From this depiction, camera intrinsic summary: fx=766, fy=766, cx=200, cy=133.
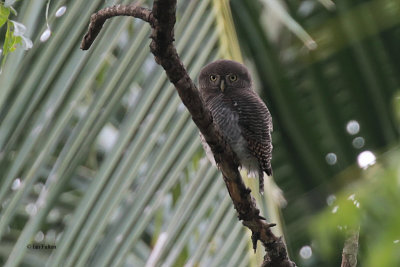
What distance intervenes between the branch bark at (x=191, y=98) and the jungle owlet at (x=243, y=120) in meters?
0.99

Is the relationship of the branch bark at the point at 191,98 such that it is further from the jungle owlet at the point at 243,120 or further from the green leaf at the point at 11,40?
the jungle owlet at the point at 243,120

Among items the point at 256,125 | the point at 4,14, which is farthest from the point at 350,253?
the point at 4,14

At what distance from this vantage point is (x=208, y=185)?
3.50 meters

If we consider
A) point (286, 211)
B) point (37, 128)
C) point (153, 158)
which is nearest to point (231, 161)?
point (153, 158)

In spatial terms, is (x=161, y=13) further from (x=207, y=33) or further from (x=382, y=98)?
(x=382, y=98)

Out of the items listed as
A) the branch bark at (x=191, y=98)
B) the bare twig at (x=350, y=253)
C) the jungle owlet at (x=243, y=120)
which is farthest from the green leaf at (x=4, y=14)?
the jungle owlet at (x=243, y=120)

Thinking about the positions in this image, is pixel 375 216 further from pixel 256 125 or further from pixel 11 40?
pixel 256 125

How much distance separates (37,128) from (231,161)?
83 cm

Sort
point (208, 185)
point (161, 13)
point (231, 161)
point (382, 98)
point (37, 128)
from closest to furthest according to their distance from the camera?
point (161, 13) → point (231, 161) → point (37, 128) → point (208, 185) → point (382, 98)

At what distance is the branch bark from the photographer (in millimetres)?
2373

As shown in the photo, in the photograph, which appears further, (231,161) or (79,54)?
(79,54)

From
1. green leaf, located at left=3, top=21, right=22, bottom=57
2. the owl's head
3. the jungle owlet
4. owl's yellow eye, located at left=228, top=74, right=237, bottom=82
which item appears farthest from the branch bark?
owl's yellow eye, located at left=228, top=74, right=237, bottom=82

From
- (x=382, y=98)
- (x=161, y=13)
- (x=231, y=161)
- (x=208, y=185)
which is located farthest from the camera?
(x=382, y=98)

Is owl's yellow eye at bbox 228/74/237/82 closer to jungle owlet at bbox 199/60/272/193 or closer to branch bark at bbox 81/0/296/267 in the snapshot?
jungle owlet at bbox 199/60/272/193
